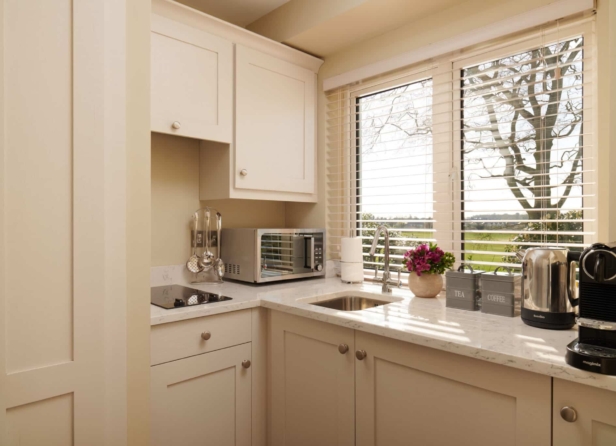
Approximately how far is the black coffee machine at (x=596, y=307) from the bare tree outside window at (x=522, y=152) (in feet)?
1.98

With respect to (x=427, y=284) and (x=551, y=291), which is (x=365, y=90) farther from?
(x=551, y=291)

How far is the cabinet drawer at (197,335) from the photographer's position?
1.60m

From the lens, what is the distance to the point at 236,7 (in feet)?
8.05

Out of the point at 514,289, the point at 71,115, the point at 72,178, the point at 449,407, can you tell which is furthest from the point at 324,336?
the point at 71,115

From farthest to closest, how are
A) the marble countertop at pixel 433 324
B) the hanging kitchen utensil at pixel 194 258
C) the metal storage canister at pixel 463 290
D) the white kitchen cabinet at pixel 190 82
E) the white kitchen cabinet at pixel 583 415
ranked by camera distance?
the hanging kitchen utensil at pixel 194 258 < the white kitchen cabinet at pixel 190 82 < the metal storage canister at pixel 463 290 < the marble countertop at pixel 433 324 < the white kitchen cabinet at pixel 583 415

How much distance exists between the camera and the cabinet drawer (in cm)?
160

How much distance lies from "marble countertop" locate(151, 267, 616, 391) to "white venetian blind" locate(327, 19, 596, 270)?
42 centimetres

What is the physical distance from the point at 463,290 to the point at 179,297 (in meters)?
1.28

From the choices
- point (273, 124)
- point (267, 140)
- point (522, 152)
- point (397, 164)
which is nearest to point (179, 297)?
point (267, 140)

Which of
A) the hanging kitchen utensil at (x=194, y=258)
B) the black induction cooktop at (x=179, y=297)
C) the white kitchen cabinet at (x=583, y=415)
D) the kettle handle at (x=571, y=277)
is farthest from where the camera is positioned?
the hanging kitchen utensil at (x=194, y=258)

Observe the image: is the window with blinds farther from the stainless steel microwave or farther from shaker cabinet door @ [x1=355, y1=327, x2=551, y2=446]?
the stainless steel microwave

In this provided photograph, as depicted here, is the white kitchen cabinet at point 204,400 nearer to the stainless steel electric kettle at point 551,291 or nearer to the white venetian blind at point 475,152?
the white venetian blind at point 475,152

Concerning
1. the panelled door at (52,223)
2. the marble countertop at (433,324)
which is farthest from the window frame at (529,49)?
the panelled door at (52,223)

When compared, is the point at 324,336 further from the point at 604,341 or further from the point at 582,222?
the point at 582,222
